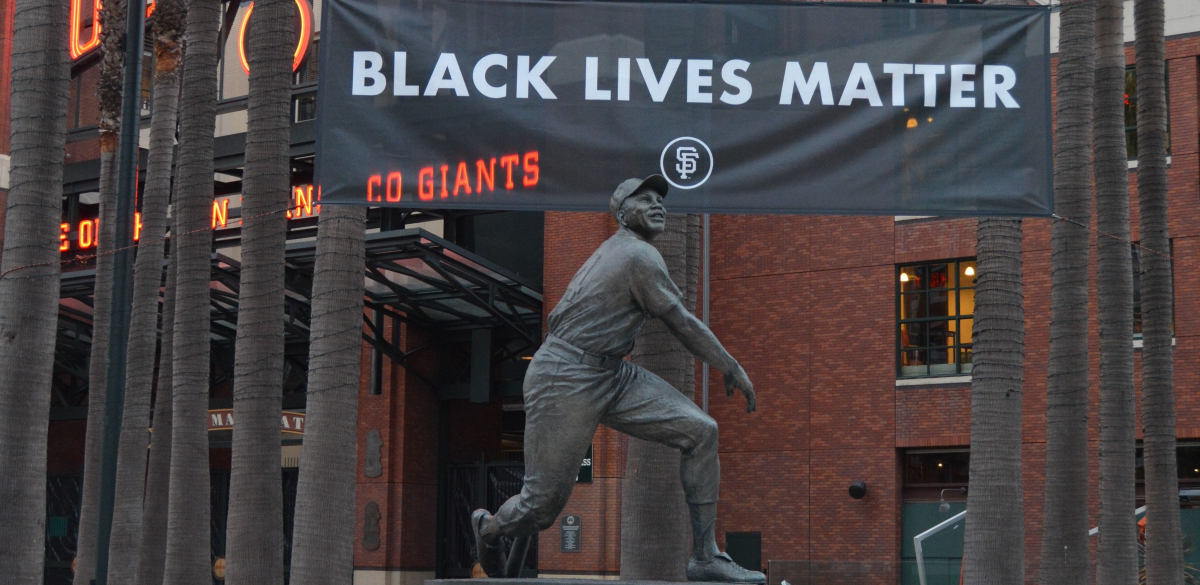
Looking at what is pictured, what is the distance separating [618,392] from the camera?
777 cm

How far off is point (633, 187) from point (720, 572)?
2.09m

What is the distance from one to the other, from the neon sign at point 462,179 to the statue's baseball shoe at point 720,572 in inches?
88.9

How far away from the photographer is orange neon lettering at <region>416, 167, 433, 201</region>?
7.97 meters

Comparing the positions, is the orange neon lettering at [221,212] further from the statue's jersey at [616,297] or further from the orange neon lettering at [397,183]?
the statue's jersey at [616,297]

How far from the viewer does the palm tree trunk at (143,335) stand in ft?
60.6

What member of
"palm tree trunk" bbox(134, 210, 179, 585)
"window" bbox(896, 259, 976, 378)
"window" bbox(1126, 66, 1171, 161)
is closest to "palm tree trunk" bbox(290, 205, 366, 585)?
"palm tree trunk" bbox(134, 210, 179, 585)

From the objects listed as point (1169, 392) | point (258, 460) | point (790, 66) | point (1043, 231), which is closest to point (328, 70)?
point (790, 66)

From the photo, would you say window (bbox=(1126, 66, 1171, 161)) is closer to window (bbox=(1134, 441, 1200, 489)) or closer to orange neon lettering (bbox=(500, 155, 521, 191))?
window (bbox=(1134, 441, 1200, 489))

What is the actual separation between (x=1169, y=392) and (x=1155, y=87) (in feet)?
11.4

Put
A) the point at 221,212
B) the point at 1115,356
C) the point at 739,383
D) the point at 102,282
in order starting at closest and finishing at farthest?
the point at 739,383
the point at 1115,356
the point at 102,282
the point at 221,212

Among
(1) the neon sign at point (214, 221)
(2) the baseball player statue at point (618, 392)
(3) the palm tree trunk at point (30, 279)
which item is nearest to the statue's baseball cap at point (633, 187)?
(2) the baseball player statue at point (618, 392)

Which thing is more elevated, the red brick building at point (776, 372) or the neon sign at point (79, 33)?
the neon sign at point (79, 33)

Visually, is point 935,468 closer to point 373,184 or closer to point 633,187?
point 633,187

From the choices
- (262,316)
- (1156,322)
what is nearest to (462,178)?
(262,316)
